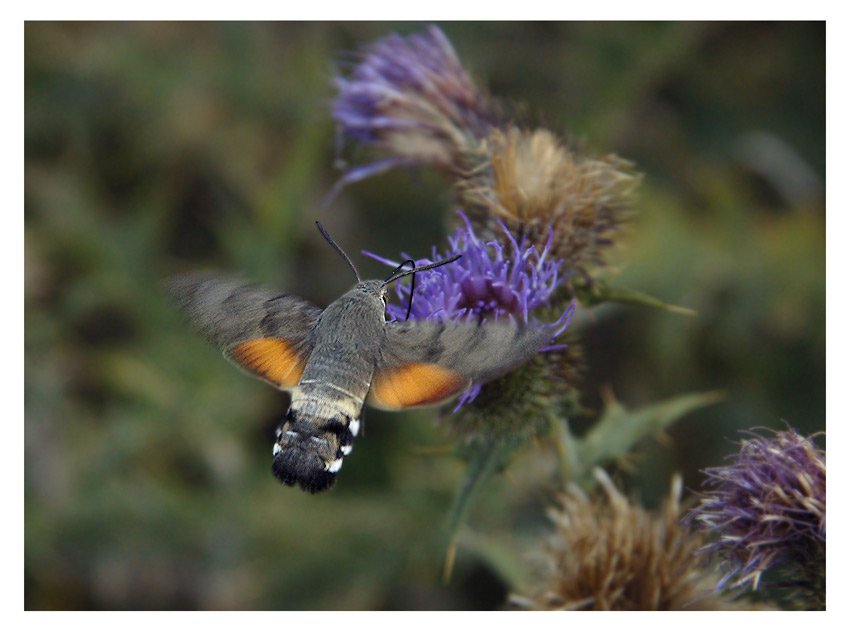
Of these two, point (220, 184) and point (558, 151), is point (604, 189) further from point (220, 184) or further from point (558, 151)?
point (220, 184)

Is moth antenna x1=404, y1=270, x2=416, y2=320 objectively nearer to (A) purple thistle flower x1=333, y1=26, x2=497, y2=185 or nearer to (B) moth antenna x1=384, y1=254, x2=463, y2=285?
(B) moth antenna x1=384, y1=254, x2=463, y2=285

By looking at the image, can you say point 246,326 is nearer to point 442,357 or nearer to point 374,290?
point 374,290

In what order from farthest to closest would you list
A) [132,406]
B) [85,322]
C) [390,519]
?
[85,322] < [132,406] < [390,519]

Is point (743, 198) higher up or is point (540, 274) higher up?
point (743, 198)

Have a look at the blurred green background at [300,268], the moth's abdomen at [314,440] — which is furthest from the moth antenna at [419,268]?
the blurred green background at [300,268]

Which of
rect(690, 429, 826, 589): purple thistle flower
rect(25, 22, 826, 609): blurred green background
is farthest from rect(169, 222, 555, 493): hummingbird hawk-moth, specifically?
rect(25, 22, 826, 609): blurred green background

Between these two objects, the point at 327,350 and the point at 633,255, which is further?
the point at 633,255

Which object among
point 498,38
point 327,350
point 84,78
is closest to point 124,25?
A: point 84,78
